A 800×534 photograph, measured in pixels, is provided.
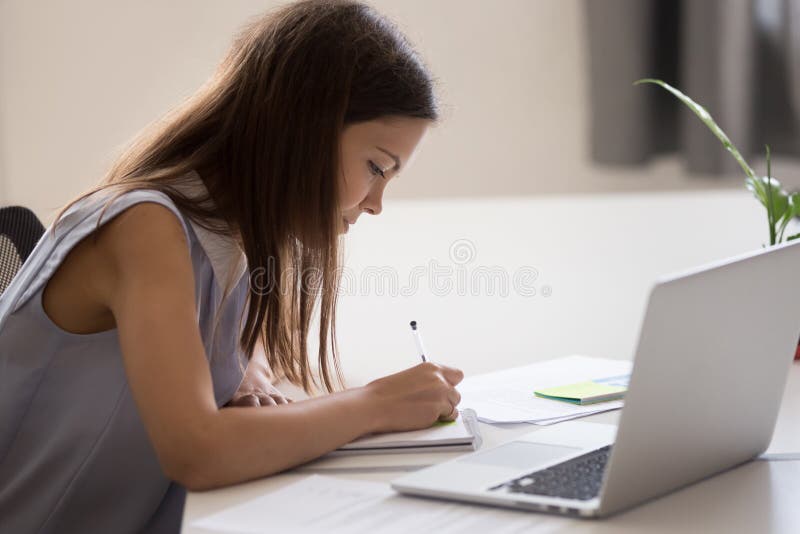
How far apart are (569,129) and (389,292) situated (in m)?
0.75

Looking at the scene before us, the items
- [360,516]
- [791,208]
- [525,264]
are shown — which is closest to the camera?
[360,516]

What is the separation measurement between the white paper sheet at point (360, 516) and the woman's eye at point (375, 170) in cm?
47

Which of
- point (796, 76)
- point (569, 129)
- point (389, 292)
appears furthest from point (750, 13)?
point (389, 292)

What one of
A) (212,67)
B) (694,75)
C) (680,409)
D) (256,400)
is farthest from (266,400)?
(212,67)

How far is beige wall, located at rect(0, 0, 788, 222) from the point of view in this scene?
2.51m

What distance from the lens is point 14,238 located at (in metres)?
1.29

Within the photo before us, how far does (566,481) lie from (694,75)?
68.8 inches

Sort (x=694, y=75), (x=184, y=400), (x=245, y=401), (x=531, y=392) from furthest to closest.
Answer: (x=694, y=75)
(x=531, y=392)
(x=245, y=401)
(x=184, y=400)

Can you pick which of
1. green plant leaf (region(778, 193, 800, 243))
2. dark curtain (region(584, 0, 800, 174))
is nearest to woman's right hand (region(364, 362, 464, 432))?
green plant leaf (region(778, 193, 800, 243))

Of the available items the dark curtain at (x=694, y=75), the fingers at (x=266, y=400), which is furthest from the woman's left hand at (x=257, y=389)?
the dark curtain at (x=694, y=75)

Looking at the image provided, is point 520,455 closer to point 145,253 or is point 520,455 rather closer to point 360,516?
point 360,516

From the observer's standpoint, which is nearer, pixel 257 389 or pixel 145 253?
pixel 145 253

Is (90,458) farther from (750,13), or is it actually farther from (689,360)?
(750,13)

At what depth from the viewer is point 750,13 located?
2.25m
